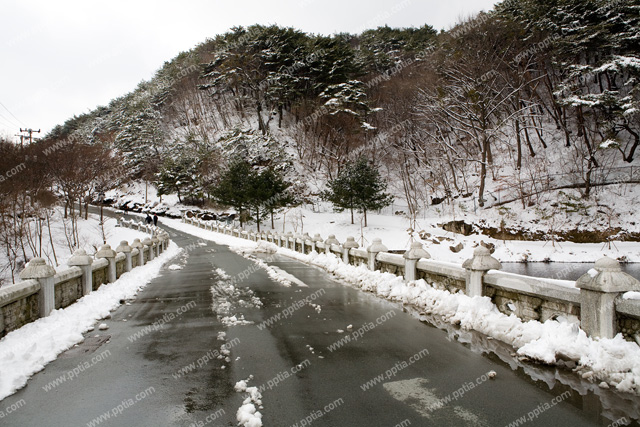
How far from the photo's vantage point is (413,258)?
960 centimetres

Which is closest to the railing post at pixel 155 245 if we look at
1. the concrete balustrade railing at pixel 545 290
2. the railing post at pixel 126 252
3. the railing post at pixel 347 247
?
the railing post at pixel 126 252

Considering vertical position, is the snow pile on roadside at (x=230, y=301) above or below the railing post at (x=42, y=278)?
below

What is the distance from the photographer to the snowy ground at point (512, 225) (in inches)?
1077

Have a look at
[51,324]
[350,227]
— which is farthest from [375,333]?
[350,227]

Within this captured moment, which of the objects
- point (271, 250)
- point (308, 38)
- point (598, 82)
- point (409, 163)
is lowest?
point (271, 250)

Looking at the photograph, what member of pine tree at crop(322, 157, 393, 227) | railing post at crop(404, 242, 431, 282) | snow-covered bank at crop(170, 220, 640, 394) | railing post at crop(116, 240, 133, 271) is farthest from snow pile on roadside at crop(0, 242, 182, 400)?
pine tree at crop(322, 157, 393, 227)

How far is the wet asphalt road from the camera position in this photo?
11.8ft

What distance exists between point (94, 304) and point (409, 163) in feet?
137

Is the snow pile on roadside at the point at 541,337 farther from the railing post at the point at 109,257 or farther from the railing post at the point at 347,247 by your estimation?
the railing post at the point at 109,257

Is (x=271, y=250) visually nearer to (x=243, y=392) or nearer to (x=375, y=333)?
(x=375, y=333)

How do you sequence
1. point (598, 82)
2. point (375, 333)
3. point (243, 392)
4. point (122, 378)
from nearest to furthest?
point (243, 392)
point (122, 378)
point (375, 333)
point (598, 82)

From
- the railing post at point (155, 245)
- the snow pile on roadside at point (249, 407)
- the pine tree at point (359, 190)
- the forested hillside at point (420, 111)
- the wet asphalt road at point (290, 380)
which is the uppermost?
the forested hillside at point (420, 111)

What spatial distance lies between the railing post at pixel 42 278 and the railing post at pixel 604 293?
29.0 feet

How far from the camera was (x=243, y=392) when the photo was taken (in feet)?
13.3
